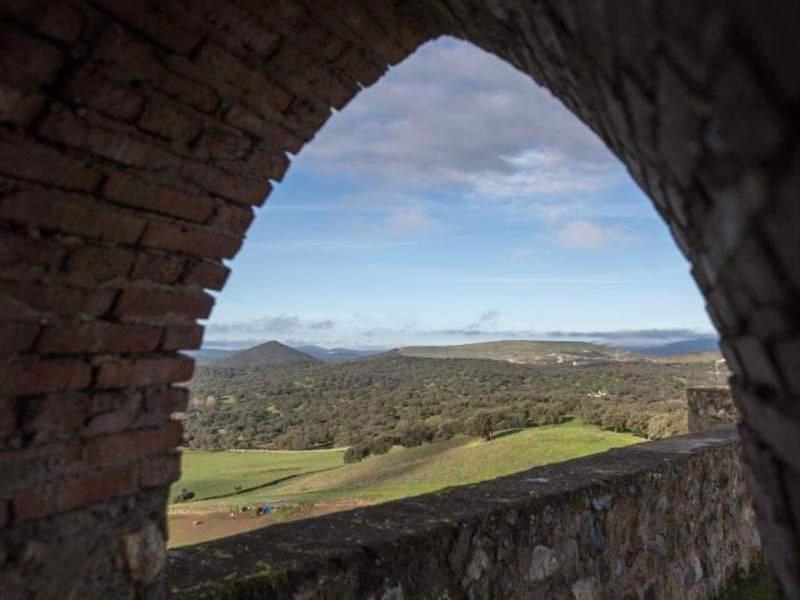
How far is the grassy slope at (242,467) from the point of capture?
1423cm

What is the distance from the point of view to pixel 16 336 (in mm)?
1840

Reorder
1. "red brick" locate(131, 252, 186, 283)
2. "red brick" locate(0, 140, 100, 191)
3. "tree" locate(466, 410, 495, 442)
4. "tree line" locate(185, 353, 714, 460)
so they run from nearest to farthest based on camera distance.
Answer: "red brick" locate(0, 140, 100, 191), "red brick" locate(131, 252, 186, 283), "tree" locate(466, 410, 495, 442), "tree line" locate(185, 353, 714, 460)

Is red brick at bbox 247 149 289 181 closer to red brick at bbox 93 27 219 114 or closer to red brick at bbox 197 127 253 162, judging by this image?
red brick at bbox 197 127 253 162

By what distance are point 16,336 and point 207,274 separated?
2.33ft

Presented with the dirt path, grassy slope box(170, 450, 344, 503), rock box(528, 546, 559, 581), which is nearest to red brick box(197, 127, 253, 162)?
rock box(528, 546, 559, 581)

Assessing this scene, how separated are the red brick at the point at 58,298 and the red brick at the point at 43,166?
325 mm

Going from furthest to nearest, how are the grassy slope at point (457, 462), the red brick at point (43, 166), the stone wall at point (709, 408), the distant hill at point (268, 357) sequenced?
1. the distant hill at point (268, 357)
2. the grassy slope at point (457, 462)
3. the stone wall at point (709, 408)
4. the red brick at point (43, 166)

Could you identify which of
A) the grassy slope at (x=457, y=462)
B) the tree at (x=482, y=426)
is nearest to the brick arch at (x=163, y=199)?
the grassy slope at (x=457, y=462)

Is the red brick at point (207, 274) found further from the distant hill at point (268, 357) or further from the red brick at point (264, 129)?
the distant hill at point (268, 357)

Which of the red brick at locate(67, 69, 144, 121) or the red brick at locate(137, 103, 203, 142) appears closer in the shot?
the red brick at locate(67, 69, 144, 121)

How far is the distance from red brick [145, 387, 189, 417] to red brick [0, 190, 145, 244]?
59cm

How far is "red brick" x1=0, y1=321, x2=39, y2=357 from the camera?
182cm

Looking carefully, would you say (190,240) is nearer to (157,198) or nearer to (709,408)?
(157,198)

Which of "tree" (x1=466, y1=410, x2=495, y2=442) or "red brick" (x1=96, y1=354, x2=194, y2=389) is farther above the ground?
"red brick" (x1=96, y1=354, x2=194, y2=389)
